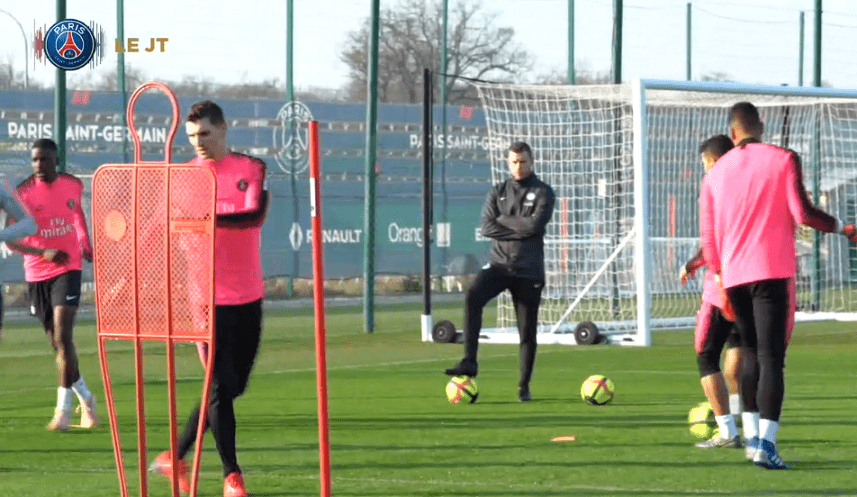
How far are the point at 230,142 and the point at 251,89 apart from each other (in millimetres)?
947

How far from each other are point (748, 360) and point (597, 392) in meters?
3.00

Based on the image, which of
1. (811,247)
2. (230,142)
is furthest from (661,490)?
(230,142)

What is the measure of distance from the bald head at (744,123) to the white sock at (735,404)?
2008 millimetres

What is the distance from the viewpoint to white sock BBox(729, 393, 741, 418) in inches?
428

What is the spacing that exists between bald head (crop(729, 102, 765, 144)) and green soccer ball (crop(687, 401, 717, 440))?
76.0 inches

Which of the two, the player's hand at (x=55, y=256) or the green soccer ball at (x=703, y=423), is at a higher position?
the player's hand at (x=55, y=256)

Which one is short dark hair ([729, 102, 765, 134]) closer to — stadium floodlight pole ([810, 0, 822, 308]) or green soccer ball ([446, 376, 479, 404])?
green soccer ball ([446, 376, 479, 404])

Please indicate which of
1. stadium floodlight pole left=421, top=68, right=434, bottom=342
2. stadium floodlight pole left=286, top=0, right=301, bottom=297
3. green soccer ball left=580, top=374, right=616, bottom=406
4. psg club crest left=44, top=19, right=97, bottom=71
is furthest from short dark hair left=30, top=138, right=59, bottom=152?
stadium floodlight pole left=286, top=0, right=301, bottom=297

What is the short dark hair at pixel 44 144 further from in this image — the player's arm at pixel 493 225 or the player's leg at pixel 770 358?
the player's leg at pixel 770 358

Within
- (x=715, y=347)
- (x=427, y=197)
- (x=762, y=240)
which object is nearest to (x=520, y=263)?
(x=715, y=347)

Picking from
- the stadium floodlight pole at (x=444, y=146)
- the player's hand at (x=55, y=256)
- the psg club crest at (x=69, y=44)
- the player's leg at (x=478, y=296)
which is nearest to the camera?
the player's hand at (x=55, y=256)

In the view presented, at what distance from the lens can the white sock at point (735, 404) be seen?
10859 millimetres

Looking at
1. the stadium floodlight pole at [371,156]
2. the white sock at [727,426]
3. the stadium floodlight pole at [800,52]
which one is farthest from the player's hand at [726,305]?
the stadium floodlight pole at [800,52]

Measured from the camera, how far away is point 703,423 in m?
10.7
